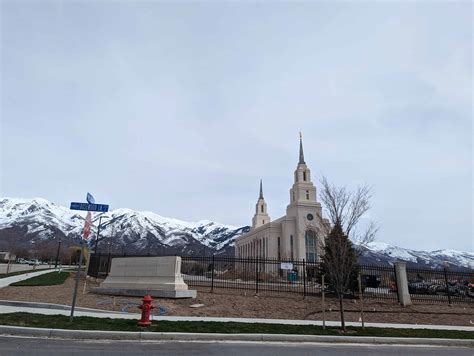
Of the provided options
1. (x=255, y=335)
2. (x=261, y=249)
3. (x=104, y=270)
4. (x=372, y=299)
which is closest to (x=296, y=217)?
(x=261, y=249)

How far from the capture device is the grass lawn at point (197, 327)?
32.0ft

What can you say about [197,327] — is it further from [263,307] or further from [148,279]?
[148,279]

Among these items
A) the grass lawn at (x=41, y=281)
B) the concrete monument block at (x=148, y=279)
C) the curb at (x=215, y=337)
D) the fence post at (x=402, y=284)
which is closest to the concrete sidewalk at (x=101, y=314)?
the curb at (x=215, y=337)

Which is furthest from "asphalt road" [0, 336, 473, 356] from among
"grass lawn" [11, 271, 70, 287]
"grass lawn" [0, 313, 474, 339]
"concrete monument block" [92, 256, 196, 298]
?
"grass lawn" [11, 271, 70, 287]

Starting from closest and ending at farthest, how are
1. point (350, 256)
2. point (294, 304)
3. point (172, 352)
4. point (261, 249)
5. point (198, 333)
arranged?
1. point (172, 352)
2. point (198, 333)
3. point (350, 256)
4. point (294, 304)
5. point (261, 249)

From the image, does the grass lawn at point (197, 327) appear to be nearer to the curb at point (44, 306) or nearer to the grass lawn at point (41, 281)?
the curb at point (44, 306)

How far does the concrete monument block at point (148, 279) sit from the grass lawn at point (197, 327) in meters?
5.48

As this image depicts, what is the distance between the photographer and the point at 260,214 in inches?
4257

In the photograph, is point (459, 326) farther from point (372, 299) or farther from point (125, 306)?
point (125, 306)

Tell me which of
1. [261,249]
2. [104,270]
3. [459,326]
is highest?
[261,249]

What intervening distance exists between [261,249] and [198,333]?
76769 millimetres

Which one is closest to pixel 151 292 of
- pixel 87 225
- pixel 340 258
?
pixel 87 225

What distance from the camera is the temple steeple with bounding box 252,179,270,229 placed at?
107 meters

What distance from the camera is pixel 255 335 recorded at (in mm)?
9883
